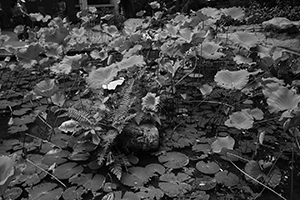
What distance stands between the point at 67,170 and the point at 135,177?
0.43m

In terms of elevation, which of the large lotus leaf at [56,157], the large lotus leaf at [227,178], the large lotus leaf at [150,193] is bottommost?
the large lotus leaf at [227,178]

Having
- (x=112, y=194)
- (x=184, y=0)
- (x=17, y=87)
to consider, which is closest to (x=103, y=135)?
(x=112, y=194)

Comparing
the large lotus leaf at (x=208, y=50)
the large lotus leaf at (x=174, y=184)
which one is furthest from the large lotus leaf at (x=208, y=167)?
the large lotus leaf at (x=208, y=50)

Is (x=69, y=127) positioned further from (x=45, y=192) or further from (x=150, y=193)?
(x=150, y=193)

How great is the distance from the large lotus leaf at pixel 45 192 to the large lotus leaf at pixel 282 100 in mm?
1215

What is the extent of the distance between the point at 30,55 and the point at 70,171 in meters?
1.11

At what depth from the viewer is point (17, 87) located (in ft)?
10.5

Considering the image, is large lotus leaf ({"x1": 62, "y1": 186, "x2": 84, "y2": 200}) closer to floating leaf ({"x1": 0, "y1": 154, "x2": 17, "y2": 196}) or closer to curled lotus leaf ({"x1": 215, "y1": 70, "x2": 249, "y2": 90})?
floating leaf ({"x1": 0, "y1": 154, "x2": 17, "y2": 196})

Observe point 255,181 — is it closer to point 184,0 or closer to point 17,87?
point 17,87

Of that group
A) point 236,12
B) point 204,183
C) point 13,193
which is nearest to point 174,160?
point 204,183

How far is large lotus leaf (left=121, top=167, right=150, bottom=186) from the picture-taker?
153 centimetres

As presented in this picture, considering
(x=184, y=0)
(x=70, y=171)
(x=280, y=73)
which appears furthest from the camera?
(x=184, y=0)

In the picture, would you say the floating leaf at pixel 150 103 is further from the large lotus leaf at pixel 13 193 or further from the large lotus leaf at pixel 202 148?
the large lotus leaf at pixel 13 193

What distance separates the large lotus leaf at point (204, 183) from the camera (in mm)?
1492
